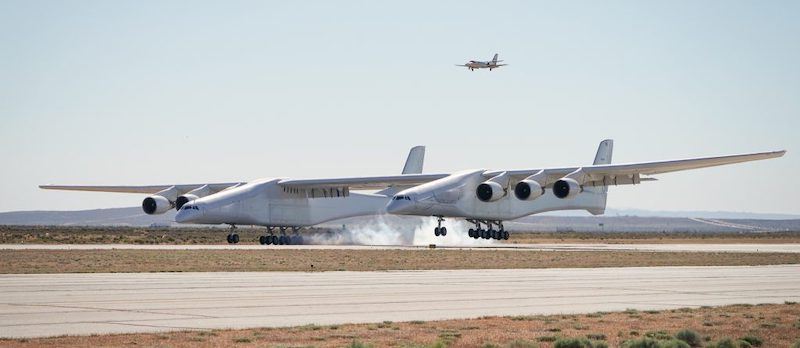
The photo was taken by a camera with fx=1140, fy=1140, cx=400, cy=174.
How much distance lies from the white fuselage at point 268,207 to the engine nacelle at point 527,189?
1395cm

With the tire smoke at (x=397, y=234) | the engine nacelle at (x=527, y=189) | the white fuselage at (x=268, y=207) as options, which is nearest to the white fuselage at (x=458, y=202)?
the tire smoke at (x=397, y=234)

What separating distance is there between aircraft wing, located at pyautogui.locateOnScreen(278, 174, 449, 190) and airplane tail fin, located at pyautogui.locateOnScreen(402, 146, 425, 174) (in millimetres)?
13485

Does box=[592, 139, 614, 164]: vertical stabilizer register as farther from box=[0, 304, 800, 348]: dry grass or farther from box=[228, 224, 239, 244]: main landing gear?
box=[0, 304, 800, 348]: dry grass

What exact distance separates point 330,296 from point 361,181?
4206cm

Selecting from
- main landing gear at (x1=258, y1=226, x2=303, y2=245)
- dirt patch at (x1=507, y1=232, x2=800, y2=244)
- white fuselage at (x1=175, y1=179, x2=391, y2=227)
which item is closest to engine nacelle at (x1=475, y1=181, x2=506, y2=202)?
white fuselage at (x1=175, y1=179, x2=391, y2=227)

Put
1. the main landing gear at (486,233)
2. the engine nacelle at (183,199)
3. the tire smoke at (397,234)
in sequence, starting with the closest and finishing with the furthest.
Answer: the engine nacelle at (183,199) < the main landing gear at (486,233) < the tire smoke at (397,234)

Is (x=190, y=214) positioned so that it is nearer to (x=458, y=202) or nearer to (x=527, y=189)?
(x=458, y=202)

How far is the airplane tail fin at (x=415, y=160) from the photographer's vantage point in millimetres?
78438

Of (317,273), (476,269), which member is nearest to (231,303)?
(317,273)


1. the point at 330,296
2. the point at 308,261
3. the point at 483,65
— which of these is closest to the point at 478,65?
the point at 483,65

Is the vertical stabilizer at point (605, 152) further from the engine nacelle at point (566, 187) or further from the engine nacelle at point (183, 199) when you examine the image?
the engine nacelle at point (183, 199)

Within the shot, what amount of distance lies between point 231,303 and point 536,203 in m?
49.9

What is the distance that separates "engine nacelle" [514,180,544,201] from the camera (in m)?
56.4

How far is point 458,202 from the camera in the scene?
60.4m
